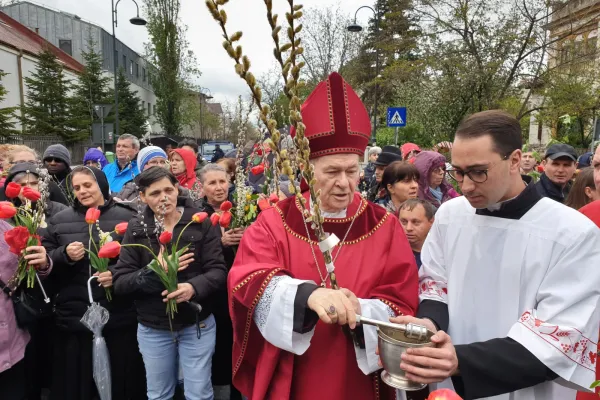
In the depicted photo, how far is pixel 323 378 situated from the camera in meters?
1.99

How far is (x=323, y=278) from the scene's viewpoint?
2.04 m

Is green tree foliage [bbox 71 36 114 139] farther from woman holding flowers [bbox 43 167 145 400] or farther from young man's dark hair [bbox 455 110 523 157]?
young man's dark hair [bbox 455 110 523 157]

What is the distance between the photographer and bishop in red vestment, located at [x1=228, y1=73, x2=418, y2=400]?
184 centimetres

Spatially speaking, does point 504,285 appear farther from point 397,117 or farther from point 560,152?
point 397,117

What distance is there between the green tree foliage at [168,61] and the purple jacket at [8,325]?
37.9m

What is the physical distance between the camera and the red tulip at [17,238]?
291 centimetres

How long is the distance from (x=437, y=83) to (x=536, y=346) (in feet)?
50.7

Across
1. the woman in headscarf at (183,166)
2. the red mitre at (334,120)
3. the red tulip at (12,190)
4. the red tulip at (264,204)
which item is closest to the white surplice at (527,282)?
the red mitre at (334,120)

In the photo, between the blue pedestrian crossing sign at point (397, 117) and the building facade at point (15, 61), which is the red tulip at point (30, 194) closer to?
the blue pedestrian crossing sign at point (397, 117)

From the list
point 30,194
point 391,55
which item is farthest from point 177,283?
point 391,55

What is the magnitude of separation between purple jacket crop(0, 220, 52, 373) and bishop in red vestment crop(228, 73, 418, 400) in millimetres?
1863

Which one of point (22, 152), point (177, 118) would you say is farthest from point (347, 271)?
point (177, 118)

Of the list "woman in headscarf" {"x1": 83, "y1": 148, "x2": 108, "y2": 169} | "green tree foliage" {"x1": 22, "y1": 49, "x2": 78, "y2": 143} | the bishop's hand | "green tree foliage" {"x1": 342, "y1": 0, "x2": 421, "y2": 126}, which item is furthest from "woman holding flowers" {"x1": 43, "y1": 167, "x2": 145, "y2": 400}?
"green tree foliage" {"x1": 22, "y1": 49, "x2": 78, "y2": 143}

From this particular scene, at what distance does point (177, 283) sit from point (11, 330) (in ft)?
3.97
